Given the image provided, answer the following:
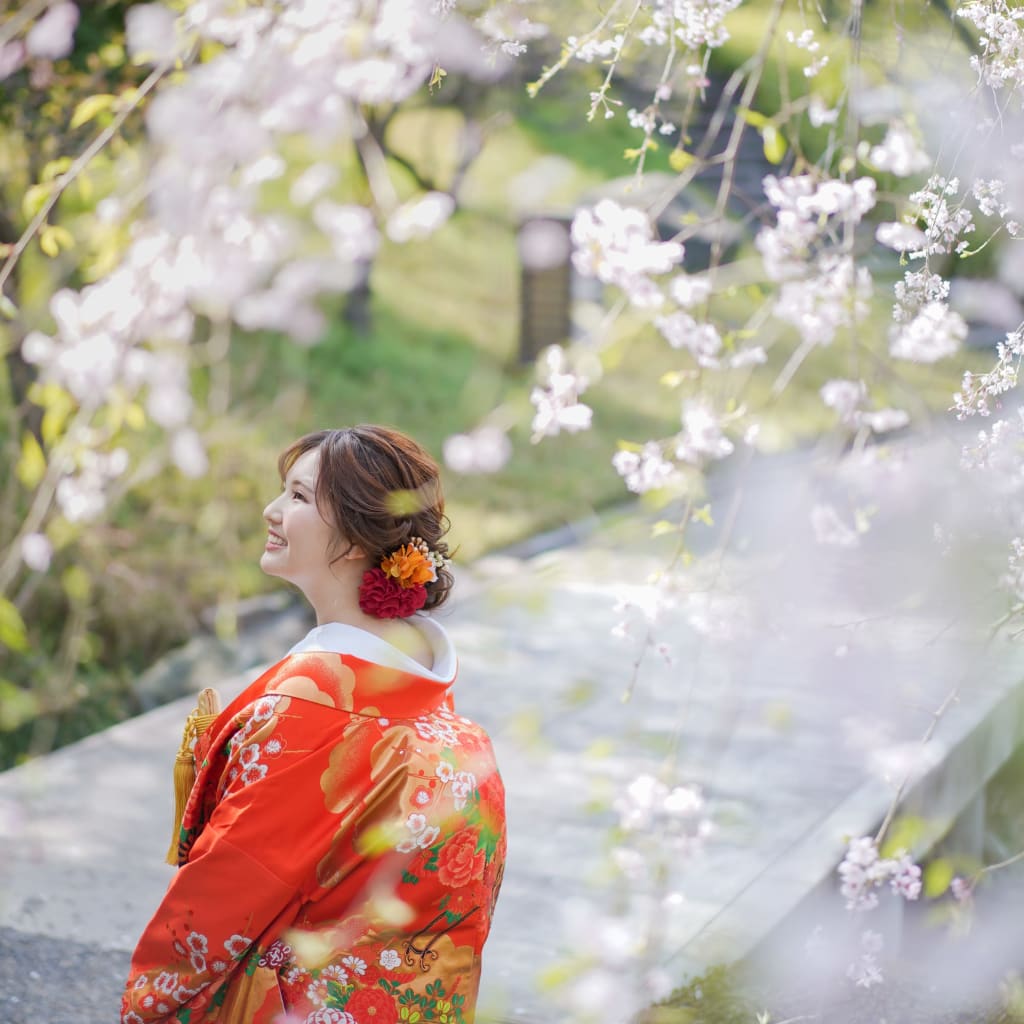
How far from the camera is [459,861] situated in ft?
5.40

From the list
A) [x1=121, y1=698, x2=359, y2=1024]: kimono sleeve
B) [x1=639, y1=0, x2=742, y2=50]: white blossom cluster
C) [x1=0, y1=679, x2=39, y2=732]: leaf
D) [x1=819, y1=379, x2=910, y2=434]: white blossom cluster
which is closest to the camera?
[x1=121, y1=698, x2=359, y2=1024]: kimono sleeve

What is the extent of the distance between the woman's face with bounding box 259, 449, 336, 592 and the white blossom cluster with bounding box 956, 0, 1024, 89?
3.43 ft

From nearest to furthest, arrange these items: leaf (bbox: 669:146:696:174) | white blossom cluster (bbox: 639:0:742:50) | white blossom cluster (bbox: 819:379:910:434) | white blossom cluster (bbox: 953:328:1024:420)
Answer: white blossom cluster (bbox: 953:328:1024:420)
white blossom cluster (bbox: 639:0:742:50)
leaf (bbox: 669:146:696:174)
white blossom cluster (bbox: 819:379:910:434)

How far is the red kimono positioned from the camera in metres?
1.53

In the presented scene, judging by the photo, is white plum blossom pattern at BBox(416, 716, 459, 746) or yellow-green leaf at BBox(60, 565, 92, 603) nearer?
white plum blossom pattern at BBox(416, 716, 459, 746)

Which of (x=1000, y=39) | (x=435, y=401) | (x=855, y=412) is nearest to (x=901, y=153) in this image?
(x=855, y=412)

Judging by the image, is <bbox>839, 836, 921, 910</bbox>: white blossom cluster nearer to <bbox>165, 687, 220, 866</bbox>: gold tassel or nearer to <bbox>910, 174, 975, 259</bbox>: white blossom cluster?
<bbox>910, 174, 975, 259</bbox>: white blossom cluster

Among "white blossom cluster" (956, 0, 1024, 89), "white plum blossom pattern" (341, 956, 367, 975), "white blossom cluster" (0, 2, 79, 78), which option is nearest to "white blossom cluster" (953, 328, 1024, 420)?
"white blossom cluster" (956, 0, 1024, 89)

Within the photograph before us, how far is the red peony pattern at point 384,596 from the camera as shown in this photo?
1680 millimetres

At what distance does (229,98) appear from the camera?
2.99 m

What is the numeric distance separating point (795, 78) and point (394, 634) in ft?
14.1

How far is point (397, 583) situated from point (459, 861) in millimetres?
343

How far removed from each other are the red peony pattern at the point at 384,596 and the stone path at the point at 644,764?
17 cm

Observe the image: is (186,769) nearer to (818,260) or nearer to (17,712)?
(818,260)
